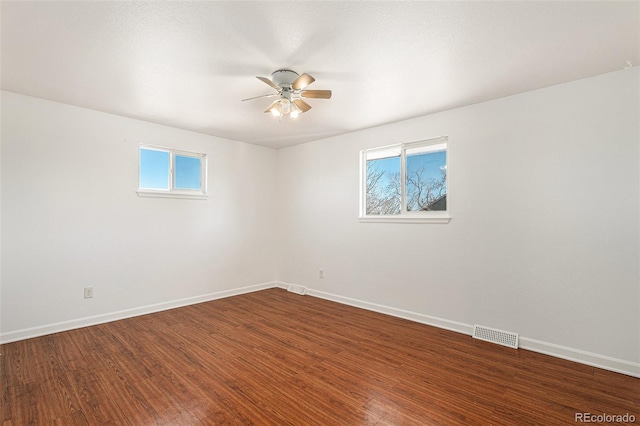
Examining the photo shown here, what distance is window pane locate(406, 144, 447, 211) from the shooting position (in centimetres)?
358

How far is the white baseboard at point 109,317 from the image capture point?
3020 millimetres

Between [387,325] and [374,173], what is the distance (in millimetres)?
2014

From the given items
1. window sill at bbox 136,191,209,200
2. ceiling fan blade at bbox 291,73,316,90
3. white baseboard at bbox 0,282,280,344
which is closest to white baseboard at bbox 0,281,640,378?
white baseboard at bbox 0,282,280,344

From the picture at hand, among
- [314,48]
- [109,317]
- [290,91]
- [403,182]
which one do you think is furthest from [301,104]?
[109,317]

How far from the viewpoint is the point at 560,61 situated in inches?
92.0

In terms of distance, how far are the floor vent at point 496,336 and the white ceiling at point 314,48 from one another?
7.69 feet

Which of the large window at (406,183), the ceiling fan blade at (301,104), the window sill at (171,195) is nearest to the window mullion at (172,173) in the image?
the window sill at (171,195)

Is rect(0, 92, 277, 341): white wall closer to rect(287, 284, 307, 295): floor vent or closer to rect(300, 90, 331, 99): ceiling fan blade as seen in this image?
rect(287, 284, 307, 295): floor vent

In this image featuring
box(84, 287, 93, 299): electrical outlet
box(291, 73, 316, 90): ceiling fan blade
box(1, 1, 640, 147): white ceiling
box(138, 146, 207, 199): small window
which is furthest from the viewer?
box(138, 146, 207, 199): small window

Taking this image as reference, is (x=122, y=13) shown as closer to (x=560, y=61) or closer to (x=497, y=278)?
(x=560, y=61)

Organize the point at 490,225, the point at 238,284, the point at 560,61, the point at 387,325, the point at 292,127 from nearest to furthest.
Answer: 1. the point at 560,61
2. the point at 490,225
3. the point at 387,325
4. the point at 292,127
5. the point at 238,284

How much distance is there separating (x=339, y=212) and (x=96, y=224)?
10.0 feet

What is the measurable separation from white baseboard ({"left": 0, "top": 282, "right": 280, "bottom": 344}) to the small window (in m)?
1.45

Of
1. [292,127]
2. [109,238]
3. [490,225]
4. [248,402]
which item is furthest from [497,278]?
[109,238]
